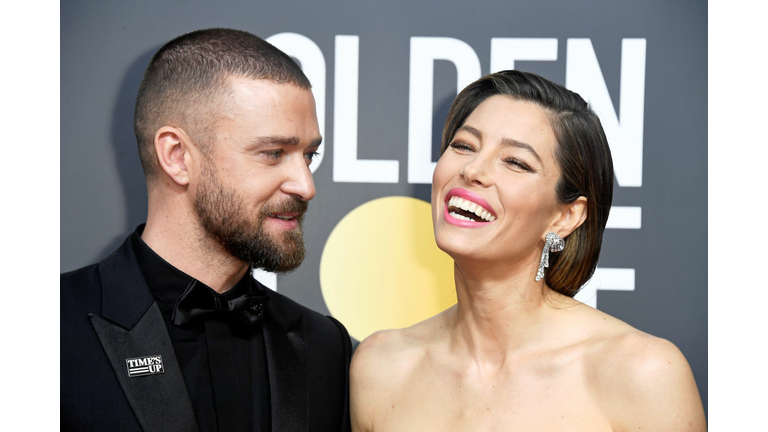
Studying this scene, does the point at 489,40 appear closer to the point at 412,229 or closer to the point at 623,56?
the point at 623,56

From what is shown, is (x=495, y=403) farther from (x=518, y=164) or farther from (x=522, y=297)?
(x=518, y=164)

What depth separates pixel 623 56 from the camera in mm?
3051

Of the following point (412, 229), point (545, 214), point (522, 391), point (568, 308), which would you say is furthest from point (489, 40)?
point (522, 391)

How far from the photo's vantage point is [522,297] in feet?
7.57

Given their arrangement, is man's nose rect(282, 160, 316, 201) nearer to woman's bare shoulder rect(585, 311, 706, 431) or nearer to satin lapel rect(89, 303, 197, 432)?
satin lapel rect(89, 303, 197, 432)

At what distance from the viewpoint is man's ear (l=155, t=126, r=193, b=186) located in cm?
221

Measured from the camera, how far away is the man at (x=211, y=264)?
196cm

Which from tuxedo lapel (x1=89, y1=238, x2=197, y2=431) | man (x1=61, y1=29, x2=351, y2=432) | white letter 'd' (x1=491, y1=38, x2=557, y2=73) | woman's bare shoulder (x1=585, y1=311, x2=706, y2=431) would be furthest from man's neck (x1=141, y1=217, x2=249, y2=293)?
white letter 'd' (x1=491, y1=38, x2=557, y2=73)

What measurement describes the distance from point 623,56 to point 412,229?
48.0 inches

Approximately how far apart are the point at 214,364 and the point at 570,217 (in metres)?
1.26

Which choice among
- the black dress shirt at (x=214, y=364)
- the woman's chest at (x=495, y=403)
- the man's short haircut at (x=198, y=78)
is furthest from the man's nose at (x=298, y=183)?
the woman's chest at (x=495, y=403)

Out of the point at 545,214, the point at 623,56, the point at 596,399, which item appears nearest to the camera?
the point at 596,399

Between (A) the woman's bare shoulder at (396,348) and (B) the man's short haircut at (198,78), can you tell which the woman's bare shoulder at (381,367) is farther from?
(B) the man's short haircut at (198,78)

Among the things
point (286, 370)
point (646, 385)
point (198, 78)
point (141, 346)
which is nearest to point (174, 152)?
point (198, 78)
